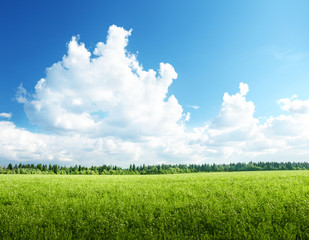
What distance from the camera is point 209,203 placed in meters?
14.3

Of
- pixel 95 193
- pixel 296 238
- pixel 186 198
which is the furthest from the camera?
pixel 95 193

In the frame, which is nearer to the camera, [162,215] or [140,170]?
[162,215]

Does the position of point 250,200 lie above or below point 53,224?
above

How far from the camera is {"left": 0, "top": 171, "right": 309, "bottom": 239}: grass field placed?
1102 centimetres

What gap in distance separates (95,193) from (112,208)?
186 inches

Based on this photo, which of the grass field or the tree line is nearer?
the grass field

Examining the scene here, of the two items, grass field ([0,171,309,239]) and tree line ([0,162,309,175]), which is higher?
grass field ([0,171,309,239])

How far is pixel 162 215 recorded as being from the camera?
12.8m

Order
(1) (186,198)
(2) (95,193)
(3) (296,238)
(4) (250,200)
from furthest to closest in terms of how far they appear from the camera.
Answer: (2) (95,193)
(1) (186,198)
(4) (250,200)
(3) (296,238)

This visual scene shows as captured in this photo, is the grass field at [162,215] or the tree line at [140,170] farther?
the tree line at [140,170]

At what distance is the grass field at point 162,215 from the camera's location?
11023 millimetres

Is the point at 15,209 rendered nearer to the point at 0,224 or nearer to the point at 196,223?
the point at 0,224

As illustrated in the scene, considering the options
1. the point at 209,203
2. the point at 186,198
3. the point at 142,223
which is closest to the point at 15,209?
the point at 142,223

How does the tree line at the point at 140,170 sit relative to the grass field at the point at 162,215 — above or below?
below
